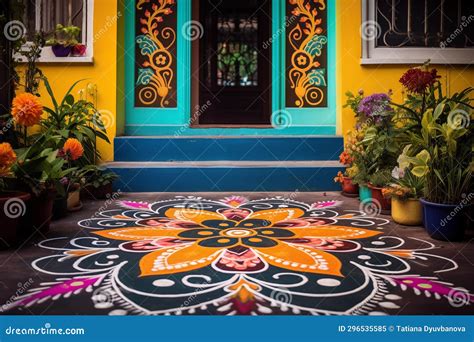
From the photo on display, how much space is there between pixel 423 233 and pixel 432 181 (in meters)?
0.32

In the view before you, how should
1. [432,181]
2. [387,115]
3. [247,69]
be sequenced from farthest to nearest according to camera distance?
[247,69], [387,115], [432,181]

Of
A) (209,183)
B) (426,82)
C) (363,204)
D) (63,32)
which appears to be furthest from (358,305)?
(63,32)

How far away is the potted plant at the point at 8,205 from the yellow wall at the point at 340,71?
1837 millimetres

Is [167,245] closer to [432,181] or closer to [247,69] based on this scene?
[432,181]

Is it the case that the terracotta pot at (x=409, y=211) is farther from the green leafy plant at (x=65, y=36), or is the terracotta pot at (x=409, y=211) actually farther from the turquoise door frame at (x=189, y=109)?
the green leafy plant at (x=65, y=36)

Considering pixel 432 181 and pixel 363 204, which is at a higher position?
pixel 432 181

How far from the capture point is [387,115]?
3.30 meters

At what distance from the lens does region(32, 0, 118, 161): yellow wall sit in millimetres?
4277

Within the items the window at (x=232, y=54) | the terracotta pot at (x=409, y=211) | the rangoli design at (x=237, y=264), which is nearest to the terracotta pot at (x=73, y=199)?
the rangoli design at (x=237, y=264)

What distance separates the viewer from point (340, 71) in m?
4.41

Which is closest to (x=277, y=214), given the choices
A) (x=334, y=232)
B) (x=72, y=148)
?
(x=334, y=232)

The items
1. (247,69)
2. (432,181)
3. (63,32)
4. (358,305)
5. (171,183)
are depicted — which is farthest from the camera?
(247,69)

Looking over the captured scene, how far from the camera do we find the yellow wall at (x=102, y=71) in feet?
14.0

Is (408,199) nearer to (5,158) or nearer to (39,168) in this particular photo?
(39,168)
